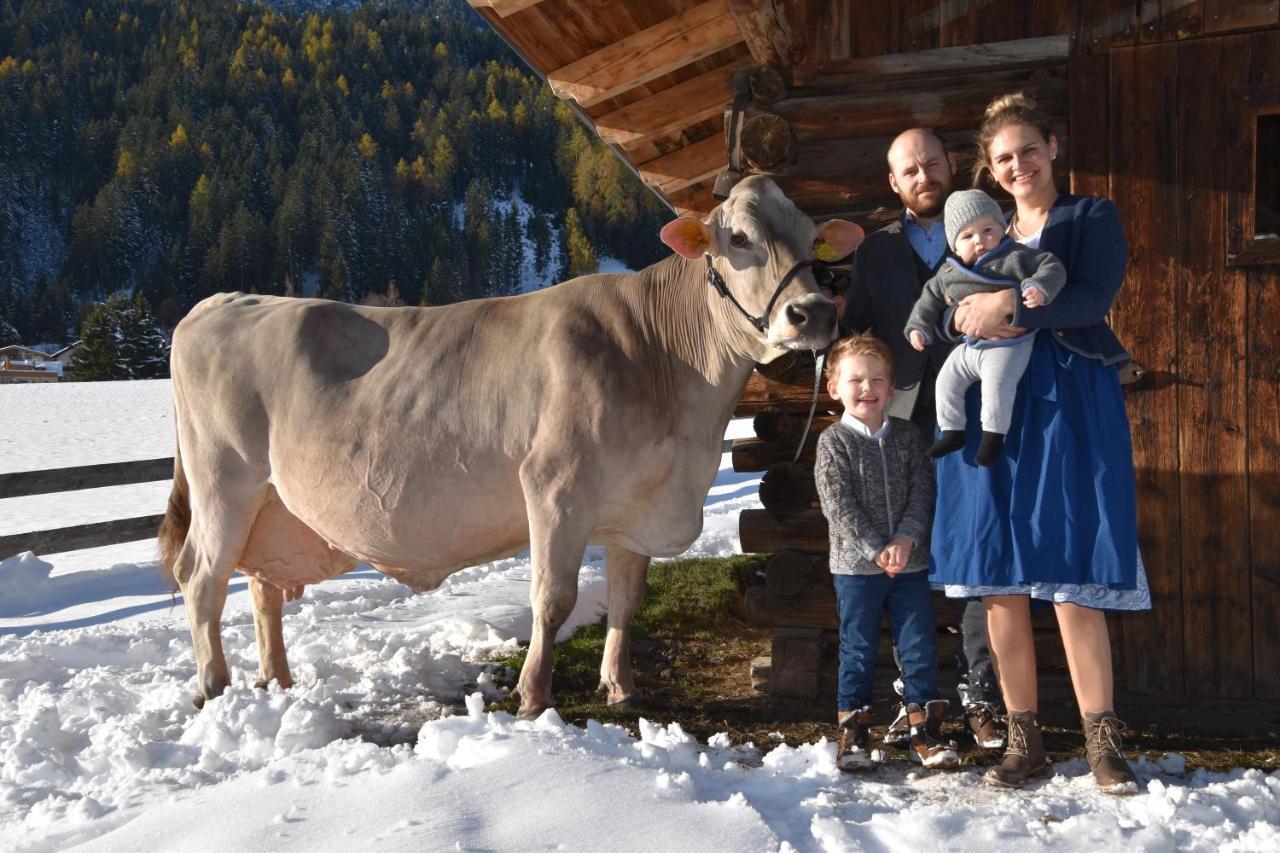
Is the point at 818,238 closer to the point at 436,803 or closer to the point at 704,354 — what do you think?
the point at 704,354

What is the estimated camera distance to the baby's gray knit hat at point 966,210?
11.2 feet

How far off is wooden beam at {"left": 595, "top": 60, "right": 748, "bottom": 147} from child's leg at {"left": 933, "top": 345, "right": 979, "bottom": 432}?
388 centimetres

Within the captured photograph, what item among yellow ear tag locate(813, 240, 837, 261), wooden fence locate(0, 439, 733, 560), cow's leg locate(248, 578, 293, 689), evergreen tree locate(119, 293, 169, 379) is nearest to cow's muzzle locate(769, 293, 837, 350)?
yellow ear tag locate(813, 240, 837, 261)

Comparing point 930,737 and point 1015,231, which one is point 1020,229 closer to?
point 1015,231

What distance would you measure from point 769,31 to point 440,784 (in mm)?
3464

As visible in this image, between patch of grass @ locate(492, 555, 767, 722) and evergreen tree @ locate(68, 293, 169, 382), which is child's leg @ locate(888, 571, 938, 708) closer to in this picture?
patch of grass @ locate(492, 555, 767, 722)

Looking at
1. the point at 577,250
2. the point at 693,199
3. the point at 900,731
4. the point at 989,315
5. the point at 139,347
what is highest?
the point at 577,250

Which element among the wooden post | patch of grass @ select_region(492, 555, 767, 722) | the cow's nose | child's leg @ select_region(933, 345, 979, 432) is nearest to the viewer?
child's leg @ select_region(933, 345, 979, 432)

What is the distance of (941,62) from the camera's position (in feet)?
16.7

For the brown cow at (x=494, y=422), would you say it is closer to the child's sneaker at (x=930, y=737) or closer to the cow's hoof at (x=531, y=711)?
the cow's hoof at (x=531, y=711)

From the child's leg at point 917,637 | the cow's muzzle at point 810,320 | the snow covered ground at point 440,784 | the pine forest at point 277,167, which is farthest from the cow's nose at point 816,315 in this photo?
the pine forest at point 277,167

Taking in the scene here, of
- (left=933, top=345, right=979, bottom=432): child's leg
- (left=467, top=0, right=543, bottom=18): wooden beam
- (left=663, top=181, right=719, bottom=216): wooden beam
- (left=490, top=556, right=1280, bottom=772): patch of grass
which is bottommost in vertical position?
(left=490, top=556, right=1280, bottom=772): patch of grass

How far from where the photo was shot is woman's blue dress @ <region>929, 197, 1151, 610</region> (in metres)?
3.40

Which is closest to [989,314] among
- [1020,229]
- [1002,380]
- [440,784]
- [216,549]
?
[1002,380]
